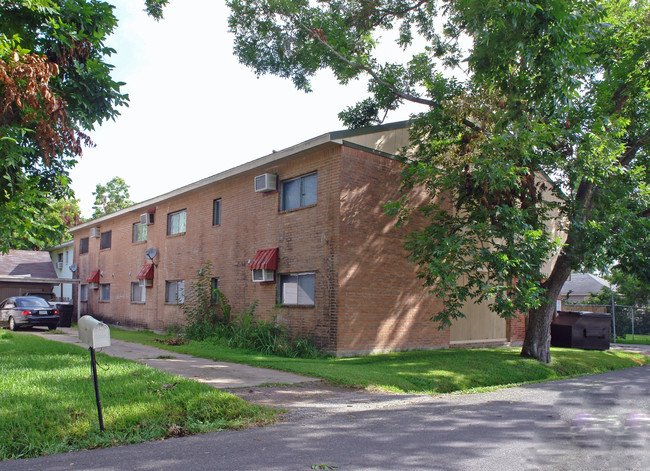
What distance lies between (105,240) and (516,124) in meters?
22.0

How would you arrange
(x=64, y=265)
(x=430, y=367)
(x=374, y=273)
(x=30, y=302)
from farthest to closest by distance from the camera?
(x=64, y=265)
(x=30, y=302)
(x=374, y=273)
(x=430, y=367)

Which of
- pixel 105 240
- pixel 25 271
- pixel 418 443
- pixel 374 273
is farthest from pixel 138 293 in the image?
pixel 418 443

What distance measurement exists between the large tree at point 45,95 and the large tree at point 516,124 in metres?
6.50

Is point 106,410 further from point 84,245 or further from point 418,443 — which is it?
point 84,245

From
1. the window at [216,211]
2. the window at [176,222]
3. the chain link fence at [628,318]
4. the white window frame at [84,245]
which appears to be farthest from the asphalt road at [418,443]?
the white window frame at [84,245]

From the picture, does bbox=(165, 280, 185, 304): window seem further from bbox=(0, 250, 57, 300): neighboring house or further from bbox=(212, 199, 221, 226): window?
bbox=(0, 250, 57, 300): neighboring house

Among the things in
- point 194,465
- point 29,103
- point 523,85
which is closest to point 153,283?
point 29,103

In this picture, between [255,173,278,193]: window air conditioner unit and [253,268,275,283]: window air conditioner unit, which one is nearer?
[253,268,275,283]: window air conditioner unit

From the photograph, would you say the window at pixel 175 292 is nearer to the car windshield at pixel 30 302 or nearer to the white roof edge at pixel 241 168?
the white roof edge at pixel 241 168

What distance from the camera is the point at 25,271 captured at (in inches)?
1277

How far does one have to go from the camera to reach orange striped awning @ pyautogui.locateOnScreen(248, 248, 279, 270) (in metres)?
14.7

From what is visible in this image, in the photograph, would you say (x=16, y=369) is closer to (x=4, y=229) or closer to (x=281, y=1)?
(x=4, y=229)

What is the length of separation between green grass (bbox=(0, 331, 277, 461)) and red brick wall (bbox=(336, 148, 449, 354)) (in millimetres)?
5749

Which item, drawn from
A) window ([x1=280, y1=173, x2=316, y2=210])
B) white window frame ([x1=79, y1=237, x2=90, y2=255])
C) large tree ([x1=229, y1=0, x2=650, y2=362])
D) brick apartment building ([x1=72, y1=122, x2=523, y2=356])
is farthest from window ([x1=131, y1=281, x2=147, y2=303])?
large tree ([x1=229, y1=0, x2=650, y2=362])
